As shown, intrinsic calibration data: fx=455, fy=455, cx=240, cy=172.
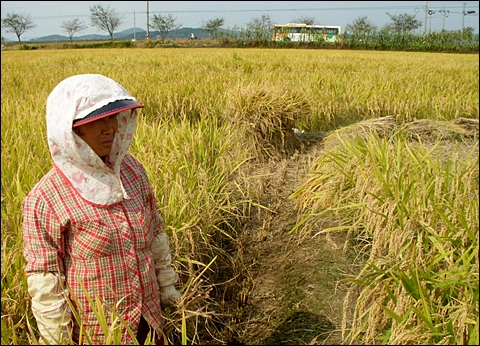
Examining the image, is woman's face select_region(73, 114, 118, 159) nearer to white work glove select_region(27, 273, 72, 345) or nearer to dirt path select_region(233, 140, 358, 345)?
white work glove select_region(27, 273, 72, 345)

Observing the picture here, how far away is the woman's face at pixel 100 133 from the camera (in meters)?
1.21

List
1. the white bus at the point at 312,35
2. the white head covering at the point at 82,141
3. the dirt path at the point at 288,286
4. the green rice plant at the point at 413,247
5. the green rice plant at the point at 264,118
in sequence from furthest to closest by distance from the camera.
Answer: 1. the white bus at the point at 312,35
2. the green rice plant at the point at 264,118
3. the dirt path at the point at 288,286
4. the green rice plant at the point at 413,247
5. the white head covering at the point at 82,141

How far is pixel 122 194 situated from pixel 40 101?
10.6 feet

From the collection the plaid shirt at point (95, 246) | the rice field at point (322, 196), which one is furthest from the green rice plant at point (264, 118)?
the plaid shirt at point (95, 246)

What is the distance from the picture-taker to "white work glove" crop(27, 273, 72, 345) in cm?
115

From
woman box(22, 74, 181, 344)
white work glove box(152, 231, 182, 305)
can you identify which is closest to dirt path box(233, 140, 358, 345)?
white work glove box(152, 231, 182, 305)

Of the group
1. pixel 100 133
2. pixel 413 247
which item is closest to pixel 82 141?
pixel 100 133

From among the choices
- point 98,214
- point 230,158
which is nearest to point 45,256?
point 98,214

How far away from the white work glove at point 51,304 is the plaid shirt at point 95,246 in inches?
1.0

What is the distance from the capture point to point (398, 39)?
2859 cm

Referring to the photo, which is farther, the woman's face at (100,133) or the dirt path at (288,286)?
the dirt path at (288,286)

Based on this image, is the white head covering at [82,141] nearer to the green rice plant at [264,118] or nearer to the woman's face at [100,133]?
the woman's face at [100,133]

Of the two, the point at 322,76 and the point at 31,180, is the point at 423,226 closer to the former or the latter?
the point at 31,180

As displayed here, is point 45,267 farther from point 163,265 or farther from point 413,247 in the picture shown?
point 413,247
